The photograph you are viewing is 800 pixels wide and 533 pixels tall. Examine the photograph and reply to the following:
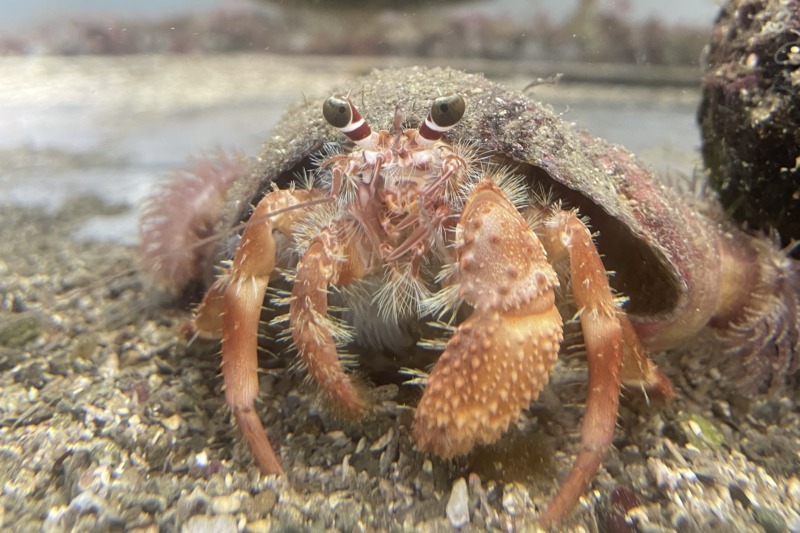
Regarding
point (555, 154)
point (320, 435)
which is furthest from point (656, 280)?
point (320, 435)

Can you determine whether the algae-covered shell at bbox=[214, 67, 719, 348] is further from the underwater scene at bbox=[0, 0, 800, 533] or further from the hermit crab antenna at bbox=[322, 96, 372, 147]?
the hermit crab antenna at bbox=[322, 96, 372, 147]

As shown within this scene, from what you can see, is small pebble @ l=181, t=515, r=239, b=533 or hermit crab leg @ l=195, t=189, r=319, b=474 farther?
hermit crab leg @ l=195, t=189, r=319, b=474

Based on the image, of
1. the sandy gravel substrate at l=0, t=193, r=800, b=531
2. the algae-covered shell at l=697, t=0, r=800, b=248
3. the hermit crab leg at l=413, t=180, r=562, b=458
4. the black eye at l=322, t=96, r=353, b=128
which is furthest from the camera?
the algae-covered shell at l=697, t=0, r=800, b=248

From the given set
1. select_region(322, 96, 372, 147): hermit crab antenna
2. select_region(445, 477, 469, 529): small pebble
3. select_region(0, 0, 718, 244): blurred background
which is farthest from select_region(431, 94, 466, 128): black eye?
select_region(0, 0, 718, 244): blurred background

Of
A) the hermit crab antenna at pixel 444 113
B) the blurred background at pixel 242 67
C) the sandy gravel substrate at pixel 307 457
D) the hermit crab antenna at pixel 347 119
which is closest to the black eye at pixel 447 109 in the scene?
the hermit crab antenna at pixel 444 113

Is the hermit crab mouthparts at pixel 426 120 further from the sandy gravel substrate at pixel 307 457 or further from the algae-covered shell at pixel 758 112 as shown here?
the algae-covered shell at pixel 758 112

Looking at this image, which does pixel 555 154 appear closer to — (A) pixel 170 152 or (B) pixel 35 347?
(B) pixel 35 347
